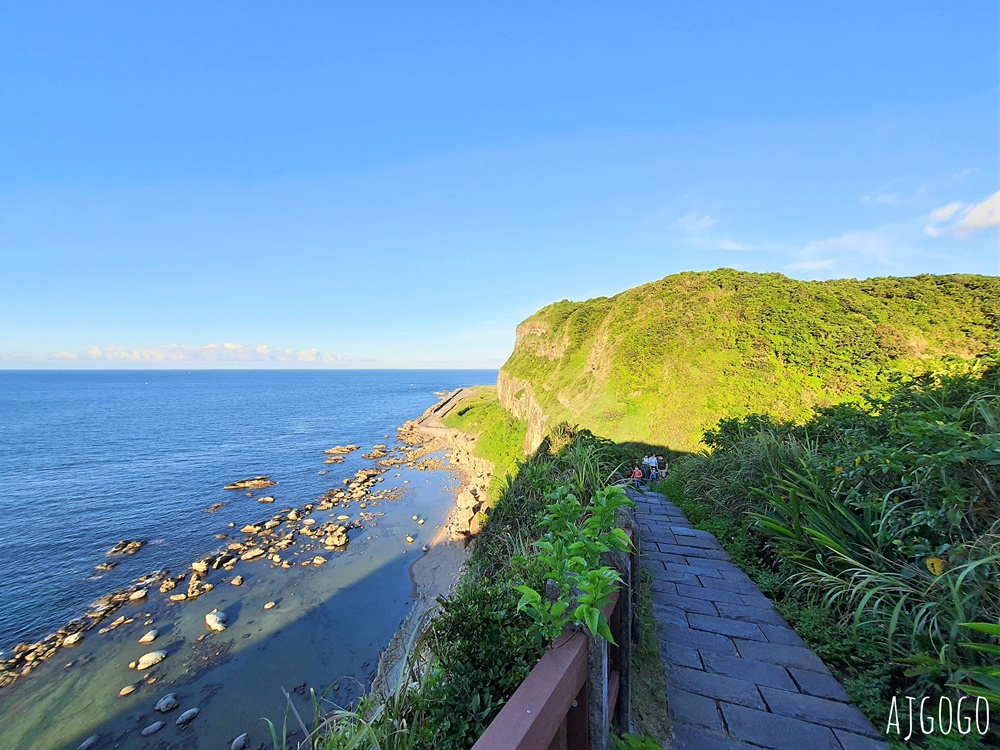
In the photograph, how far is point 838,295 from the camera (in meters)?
17.4

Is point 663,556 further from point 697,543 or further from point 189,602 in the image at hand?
point 189,602

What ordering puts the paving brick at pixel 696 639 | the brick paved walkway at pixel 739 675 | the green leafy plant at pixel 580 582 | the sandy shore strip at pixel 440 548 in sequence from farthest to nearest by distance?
the sandy shore strip at pixel 440 548, the paving brick at pixel 696 639, the brick paved walkway at pixel 739 675, the green leafy plant at pixel 580 582

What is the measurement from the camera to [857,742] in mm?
2516

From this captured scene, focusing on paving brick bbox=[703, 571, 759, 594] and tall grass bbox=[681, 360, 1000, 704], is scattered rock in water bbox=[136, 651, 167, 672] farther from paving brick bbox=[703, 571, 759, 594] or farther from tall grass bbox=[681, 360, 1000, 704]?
tall grass bbox=[681, 360, 1000, 704]

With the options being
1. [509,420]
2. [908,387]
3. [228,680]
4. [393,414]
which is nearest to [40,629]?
[228,680]

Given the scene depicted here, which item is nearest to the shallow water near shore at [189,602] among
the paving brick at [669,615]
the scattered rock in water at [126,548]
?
the scattered rock in water at [126,548]

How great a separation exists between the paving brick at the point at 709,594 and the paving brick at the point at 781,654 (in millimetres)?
677

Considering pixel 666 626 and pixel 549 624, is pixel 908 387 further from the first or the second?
pixel 549 624

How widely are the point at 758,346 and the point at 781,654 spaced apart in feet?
56.3

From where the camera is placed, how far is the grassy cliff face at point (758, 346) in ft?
45.6

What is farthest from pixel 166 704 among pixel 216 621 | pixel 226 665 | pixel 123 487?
pixel 123 487

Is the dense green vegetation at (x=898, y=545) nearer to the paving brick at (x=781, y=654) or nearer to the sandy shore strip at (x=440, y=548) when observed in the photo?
the paving brick at (x=781, y=654)

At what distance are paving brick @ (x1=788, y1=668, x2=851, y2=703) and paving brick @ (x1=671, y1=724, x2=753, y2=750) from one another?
88cm

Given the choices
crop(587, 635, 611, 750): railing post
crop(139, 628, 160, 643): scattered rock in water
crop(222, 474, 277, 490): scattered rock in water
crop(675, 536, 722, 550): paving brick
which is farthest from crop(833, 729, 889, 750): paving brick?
crop(222, 474, 277, 490): scattered rock in water
